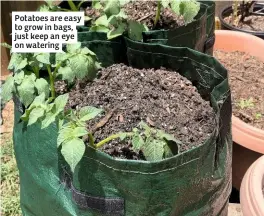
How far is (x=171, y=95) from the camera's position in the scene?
59.5 inches

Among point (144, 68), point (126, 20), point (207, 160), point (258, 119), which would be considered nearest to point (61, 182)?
point (207, 160)

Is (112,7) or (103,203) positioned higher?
(112,7)

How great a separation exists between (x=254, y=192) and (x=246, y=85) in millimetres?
869

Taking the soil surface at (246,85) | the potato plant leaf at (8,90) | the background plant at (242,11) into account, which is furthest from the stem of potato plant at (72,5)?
the background plant at (242,11)

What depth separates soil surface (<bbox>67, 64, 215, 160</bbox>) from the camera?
136 centimetres

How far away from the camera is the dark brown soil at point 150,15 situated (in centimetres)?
186

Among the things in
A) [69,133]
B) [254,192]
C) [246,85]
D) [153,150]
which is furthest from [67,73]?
[246,85]

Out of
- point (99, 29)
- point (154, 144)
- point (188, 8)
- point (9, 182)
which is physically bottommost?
point (9, 182)

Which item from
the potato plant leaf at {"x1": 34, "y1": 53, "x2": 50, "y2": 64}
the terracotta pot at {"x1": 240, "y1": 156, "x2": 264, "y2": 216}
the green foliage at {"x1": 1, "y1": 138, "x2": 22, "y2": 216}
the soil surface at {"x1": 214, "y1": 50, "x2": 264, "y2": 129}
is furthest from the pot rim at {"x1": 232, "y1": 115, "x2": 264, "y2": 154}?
the green foliage at {"x1": 1, "y1": 138, "x2": 22, "y2": 216}

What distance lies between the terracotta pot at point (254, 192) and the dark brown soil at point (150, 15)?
66 centimetres

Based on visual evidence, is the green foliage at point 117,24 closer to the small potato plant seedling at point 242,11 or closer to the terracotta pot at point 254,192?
the terracotta pot at point 254,192

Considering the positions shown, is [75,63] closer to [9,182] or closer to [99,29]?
[99,29]

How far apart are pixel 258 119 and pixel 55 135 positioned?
98cm

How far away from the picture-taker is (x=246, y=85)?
217 cm
